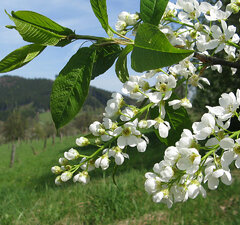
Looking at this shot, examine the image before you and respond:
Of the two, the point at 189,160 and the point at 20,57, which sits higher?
the point at 20,57

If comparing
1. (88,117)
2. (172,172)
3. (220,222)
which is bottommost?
(88,117)

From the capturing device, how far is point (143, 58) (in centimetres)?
43

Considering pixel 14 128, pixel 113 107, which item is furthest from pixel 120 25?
pixel 14 128

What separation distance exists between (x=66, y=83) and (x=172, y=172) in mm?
261

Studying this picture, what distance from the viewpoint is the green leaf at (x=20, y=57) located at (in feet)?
1.61

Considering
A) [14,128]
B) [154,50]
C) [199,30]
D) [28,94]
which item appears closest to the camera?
[154,50]

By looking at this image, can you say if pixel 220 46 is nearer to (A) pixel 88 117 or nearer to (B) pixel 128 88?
(B) pixel 128 88

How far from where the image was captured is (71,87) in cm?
47

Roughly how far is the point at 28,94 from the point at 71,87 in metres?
124

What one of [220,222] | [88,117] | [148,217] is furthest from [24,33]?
[88,117]

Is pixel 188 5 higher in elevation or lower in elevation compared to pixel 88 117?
higher

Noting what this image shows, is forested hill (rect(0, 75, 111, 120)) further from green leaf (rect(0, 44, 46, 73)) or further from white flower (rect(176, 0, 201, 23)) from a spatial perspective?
green leaf (rect(0, 44, 46, 73))

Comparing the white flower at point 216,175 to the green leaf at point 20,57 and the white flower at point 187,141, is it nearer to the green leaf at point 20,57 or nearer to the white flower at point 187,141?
the white flower at point 187,141

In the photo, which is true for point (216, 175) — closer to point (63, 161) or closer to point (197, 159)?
point (197, 159)
